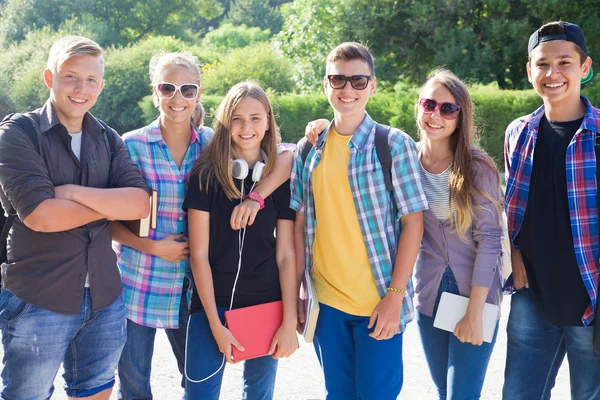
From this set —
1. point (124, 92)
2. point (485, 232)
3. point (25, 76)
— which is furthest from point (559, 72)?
point (25, 76)

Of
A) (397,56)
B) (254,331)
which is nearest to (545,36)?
(254,331)

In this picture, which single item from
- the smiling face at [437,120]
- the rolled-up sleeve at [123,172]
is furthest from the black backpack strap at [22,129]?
the smiling face at [437,120]

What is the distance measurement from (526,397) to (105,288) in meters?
2.24

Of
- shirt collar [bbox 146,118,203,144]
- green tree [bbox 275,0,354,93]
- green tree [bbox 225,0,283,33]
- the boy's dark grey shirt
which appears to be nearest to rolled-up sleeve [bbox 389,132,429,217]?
shirt collar [bbox 146,118,203,144]

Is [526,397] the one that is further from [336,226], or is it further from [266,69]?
[266,69]

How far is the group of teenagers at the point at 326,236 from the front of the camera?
3.11m

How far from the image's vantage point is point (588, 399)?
3189mm

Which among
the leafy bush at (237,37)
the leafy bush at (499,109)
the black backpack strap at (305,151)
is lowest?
the black backpack strap at (305,151)

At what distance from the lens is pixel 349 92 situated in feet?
11.0

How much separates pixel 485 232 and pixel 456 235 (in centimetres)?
15

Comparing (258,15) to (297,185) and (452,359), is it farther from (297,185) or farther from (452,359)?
(452,359)

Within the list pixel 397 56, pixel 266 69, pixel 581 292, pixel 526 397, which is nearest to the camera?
pixel 581 292

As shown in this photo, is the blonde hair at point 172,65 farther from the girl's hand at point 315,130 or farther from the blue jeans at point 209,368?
the blue jeans at point 209,368

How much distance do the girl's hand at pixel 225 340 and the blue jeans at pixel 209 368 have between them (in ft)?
0.25
